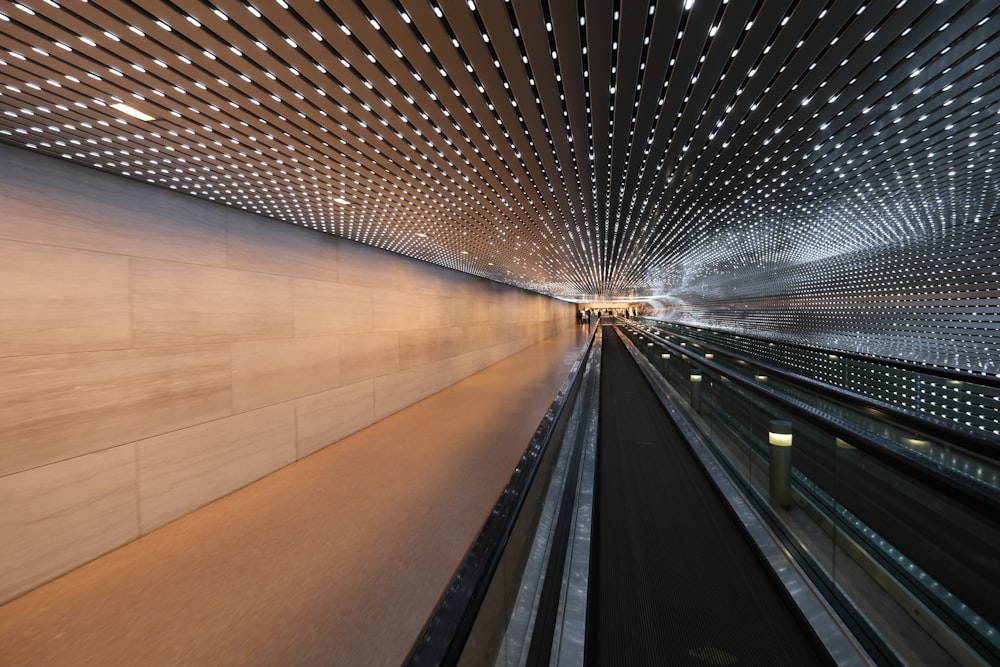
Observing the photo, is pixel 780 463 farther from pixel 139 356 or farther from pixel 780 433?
pixel 139 356

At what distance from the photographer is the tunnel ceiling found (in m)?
1.97

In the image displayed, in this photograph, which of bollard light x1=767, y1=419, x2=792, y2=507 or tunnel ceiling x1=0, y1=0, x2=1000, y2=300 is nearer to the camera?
tunnel ceiling x1=0, y1=0, x2=1000, y2=300

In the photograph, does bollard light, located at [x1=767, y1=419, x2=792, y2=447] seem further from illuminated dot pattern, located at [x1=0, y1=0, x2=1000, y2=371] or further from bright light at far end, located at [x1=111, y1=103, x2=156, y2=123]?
bright light at far end, located at [x1=111, y1=103, x2=156, y2=123]

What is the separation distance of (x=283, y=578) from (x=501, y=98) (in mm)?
4051

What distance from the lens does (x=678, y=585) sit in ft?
8.95

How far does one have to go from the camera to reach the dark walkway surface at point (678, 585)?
7.32 ft

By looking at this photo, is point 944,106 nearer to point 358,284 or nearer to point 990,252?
point 990,252

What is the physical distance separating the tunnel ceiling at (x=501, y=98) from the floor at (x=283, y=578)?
342 cm

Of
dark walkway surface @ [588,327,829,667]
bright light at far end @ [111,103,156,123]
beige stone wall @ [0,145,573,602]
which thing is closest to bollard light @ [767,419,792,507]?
dark walkway surface @ [588,327,829,667]

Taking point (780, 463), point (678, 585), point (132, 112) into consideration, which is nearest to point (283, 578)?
point (678, 585)

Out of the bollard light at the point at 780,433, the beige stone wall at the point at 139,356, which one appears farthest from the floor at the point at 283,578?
the bollard light at the point at 780,433

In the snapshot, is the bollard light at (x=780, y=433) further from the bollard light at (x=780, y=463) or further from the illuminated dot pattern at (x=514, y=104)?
the illuminated dot pattern at (x=514, y=104)

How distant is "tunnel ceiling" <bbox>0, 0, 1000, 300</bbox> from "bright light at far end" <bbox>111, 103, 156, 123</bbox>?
0.32 ft

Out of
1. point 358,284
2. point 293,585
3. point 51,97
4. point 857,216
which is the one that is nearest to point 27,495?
point 293,585
